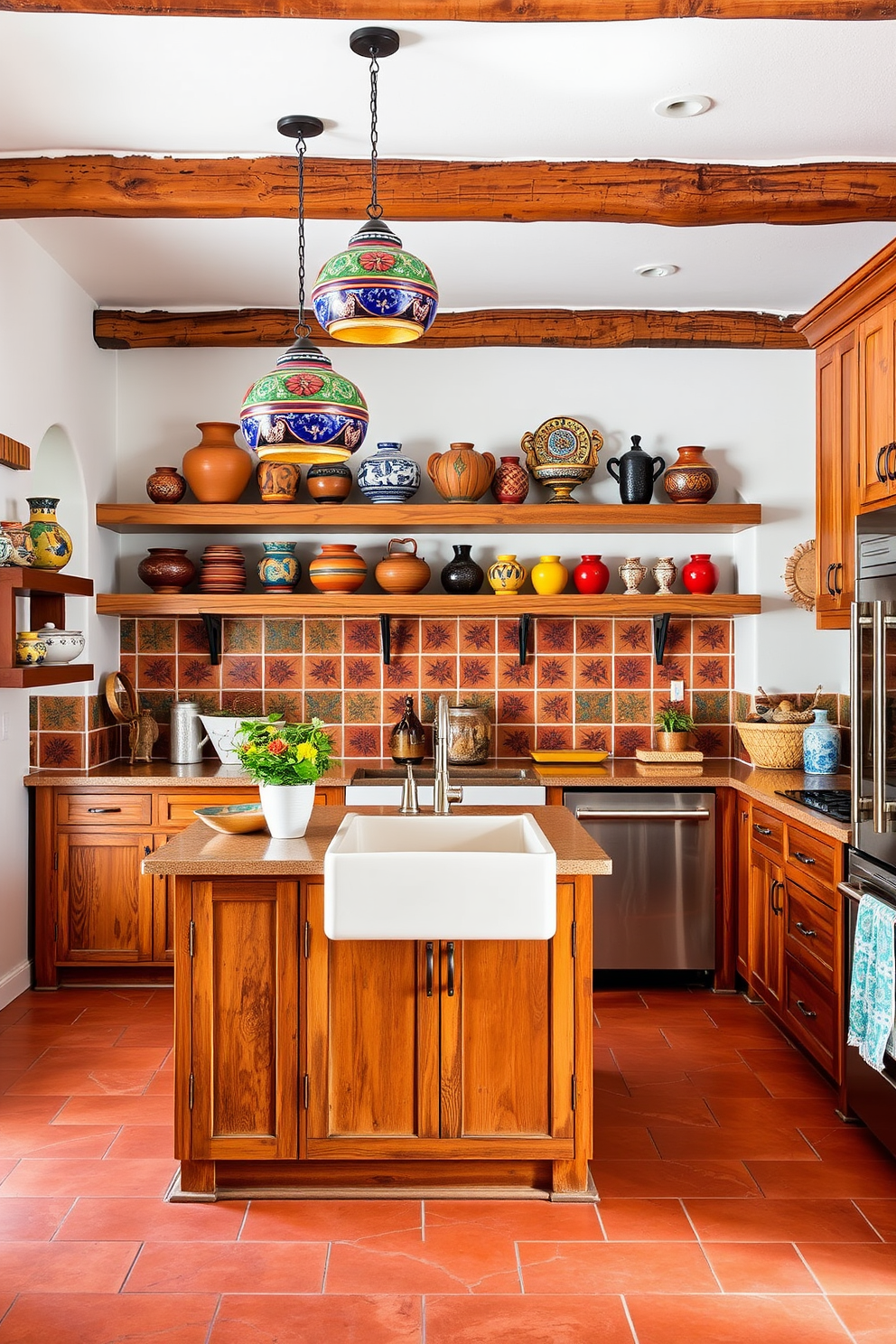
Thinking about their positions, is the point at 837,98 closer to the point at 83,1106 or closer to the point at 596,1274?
the point at 596,1274

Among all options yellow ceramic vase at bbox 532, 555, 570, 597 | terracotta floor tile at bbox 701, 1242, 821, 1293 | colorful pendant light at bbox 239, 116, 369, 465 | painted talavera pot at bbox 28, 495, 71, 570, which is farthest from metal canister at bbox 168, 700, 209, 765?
terracotta floor tile at bbox 701, 1242, 821, 1293

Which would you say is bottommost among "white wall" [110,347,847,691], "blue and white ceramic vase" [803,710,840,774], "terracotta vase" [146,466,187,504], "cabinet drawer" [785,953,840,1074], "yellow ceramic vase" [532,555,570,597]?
"cabinet drawer" [785,953,840,1074]

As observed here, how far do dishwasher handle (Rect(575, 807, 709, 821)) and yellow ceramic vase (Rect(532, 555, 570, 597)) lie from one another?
0.98m

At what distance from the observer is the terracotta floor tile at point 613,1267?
244 cm

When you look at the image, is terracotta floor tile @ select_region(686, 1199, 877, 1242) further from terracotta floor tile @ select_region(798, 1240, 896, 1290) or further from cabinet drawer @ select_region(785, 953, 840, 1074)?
cabinet drawer @ select_region(785, 953, 840, 1074)

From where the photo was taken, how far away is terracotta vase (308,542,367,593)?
16.1 feet

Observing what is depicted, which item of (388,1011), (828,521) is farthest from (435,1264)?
(828,521)

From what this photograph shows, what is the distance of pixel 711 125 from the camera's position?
127 inches

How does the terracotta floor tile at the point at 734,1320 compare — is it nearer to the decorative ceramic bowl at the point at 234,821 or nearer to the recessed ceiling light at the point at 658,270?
the decorative ceramic bowl at the point at 234,821

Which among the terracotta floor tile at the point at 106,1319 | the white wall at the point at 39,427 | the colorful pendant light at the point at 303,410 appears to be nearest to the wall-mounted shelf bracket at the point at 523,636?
the white wall at the point at 39,427

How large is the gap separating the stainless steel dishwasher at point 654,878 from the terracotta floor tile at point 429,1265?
200cm

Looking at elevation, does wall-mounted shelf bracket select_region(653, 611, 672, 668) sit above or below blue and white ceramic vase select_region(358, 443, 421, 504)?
below

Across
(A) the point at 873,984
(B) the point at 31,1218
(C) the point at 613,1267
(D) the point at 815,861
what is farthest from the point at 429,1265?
(D) the point at 815,861

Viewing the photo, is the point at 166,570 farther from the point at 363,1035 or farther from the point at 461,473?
the point at 363,1035
